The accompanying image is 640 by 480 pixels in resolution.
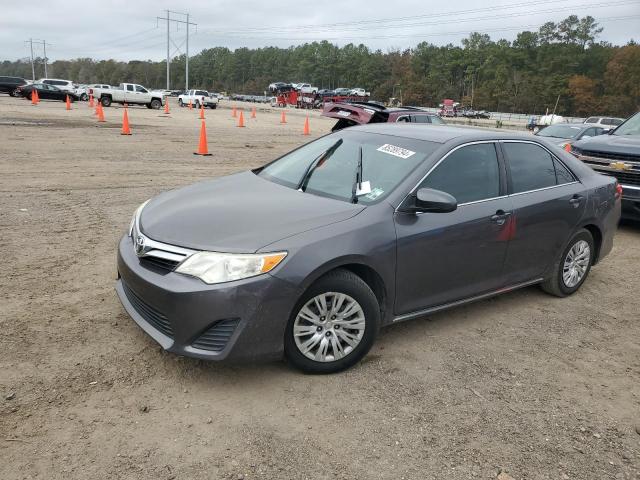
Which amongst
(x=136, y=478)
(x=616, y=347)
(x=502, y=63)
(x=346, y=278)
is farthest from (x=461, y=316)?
(x=502, y=63)

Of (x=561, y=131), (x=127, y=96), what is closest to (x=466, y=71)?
(x=127, y=96)

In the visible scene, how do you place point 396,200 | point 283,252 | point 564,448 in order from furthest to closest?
point 396,200, point 283,252, point 564,448

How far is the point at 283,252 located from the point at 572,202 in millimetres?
3077

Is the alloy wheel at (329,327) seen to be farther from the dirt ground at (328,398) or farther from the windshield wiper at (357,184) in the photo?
the windshield wiper at (357,184)

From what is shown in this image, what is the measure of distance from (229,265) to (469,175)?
2.15 meters

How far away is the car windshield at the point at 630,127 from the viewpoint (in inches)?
343

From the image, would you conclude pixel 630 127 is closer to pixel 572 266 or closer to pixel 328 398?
pixel 572 266

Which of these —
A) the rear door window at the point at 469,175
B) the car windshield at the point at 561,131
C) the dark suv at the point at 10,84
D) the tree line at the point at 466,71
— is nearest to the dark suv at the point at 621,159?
the rear door window at the point at 469,175

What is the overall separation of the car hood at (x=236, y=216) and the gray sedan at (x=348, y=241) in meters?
0.01

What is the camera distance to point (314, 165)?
453 cm

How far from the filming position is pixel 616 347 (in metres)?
4.31

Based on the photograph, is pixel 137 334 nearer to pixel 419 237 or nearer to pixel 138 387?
pixel 138 387

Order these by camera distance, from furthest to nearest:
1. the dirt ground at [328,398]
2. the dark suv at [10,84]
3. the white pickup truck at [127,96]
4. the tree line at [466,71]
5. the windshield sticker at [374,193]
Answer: the tree line at [466,71], the dark suv at [10,84], the white pickup truck at [127,96], the windshield sticker at [374,193], the dirt ground at [328,398]

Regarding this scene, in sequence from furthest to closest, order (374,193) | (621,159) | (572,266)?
(621,159) < (572,266) < (374,193)
